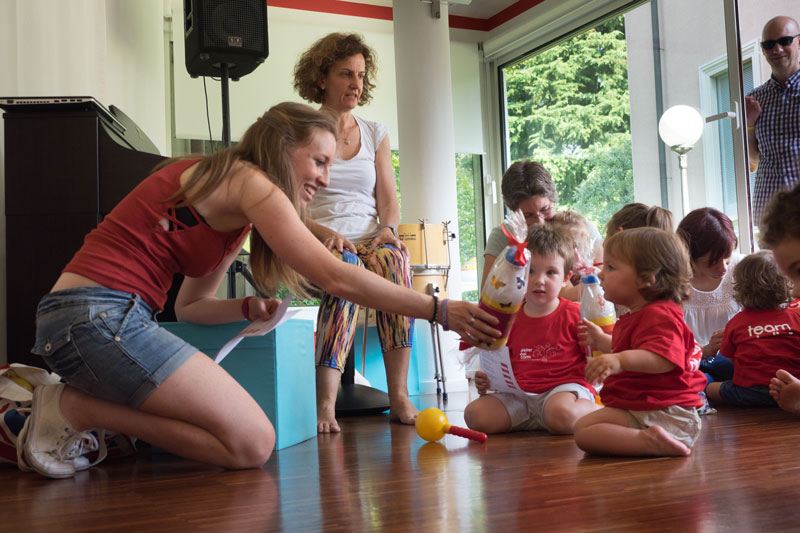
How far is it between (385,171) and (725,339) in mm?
1429

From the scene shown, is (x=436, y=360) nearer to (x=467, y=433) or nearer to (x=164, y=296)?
(x=467, y=433)

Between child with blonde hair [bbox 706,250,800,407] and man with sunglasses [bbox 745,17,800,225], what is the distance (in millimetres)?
1271

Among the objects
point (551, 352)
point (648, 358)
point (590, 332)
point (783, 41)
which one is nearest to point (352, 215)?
point (551, 352)

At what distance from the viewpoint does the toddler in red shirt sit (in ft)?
7.48

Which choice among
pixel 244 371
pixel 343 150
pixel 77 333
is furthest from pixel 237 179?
pixel 343 150

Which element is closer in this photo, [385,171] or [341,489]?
[341,489]

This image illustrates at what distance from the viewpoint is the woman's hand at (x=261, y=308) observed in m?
1.99

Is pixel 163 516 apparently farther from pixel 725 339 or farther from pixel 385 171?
pixel 725 339

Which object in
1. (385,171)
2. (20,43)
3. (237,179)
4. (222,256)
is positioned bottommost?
(222,256)

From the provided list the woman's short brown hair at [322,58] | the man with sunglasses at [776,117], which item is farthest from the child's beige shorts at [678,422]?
the man with sunglasses at [776,117]

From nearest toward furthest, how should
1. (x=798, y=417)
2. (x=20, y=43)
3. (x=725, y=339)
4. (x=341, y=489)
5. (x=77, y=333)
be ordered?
(x=341, y=489) < (x=77, y=333) < (x=798, y=417) < (x=725, y=339) < (x=20, y=43)

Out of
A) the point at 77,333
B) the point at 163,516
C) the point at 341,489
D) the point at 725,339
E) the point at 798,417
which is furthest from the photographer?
the point at 725,339

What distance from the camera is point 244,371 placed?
2.17 meters

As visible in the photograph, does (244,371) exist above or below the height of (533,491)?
above
